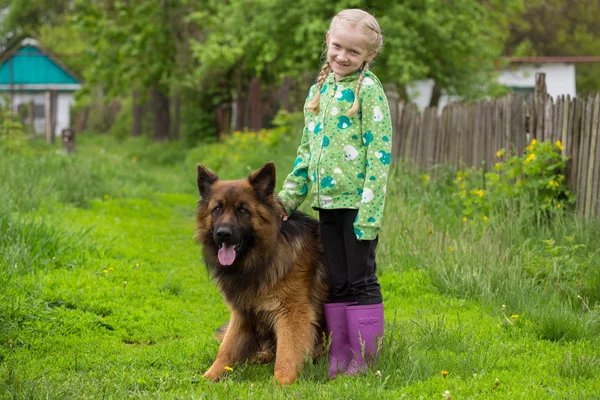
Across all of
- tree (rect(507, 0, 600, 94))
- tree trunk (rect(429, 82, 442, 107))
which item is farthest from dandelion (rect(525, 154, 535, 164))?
tree (rect(507, 0, 600, 94))

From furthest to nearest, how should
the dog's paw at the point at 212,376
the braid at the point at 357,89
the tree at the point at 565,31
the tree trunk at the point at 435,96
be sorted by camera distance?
the tree at the point at 565,31
the tree trunk at the point at 435,96
the dog's paw at the point at 212,376
the braid at the point at 357,89

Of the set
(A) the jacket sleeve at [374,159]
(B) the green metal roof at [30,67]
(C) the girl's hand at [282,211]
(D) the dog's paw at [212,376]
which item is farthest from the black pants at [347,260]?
(B) the green metal roof at [30,67]

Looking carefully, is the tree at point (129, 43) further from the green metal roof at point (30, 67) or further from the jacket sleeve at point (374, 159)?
the jacket sleeve at point (374, 159)

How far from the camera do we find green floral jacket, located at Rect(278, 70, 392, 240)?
4148 millimetres

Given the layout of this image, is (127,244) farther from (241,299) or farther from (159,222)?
(241,299)

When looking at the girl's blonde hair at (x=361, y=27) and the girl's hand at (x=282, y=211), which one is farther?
the girl's hand at (x=282, y=211)

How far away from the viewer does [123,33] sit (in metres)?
22.6

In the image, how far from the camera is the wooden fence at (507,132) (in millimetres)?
7133

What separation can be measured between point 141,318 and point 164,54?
60.3 feet

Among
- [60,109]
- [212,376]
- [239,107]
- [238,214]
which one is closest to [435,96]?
[239,107]

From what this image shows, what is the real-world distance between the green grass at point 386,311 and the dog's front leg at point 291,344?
10 centimetres

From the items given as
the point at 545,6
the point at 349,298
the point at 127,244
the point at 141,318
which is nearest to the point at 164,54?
the point at 127,244

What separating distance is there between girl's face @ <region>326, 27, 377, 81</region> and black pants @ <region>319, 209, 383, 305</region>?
0.84 m

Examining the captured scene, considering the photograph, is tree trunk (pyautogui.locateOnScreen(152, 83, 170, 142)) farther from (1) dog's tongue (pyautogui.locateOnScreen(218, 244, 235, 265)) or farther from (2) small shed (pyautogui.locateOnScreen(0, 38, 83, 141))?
(1) dog's tongue (pyautogui.locateOnScreen(218, 244, 235, 265))
